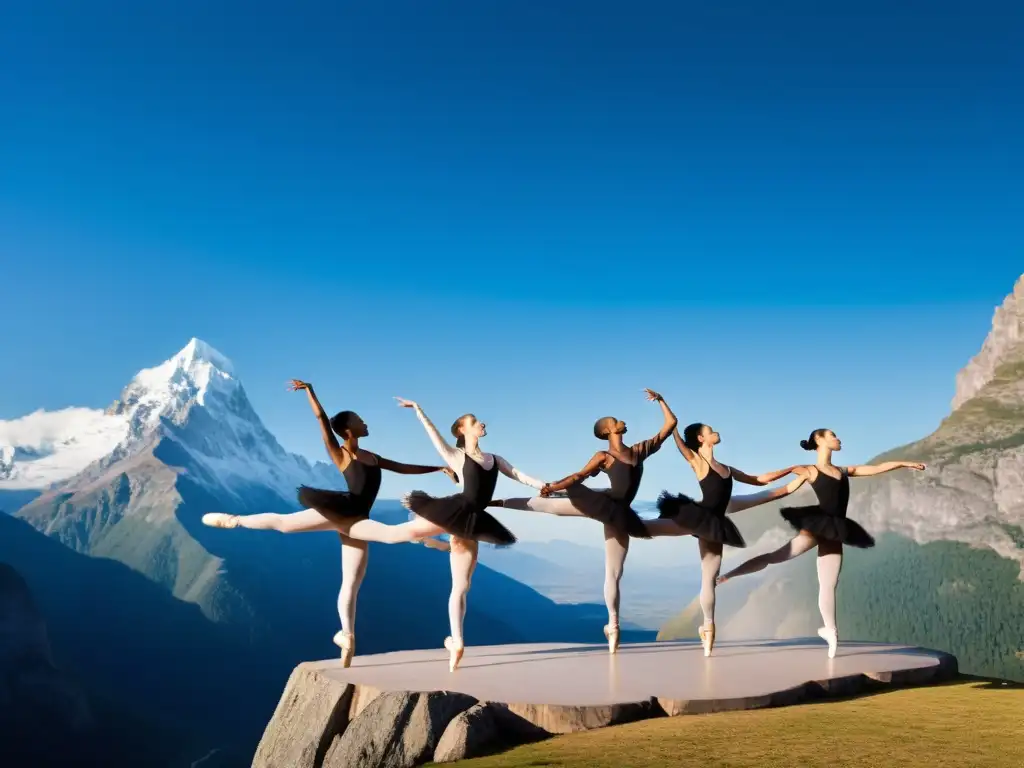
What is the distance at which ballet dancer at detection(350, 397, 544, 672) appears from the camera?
400 inches

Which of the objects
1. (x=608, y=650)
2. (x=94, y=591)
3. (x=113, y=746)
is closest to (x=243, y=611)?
(x=94, y=591)

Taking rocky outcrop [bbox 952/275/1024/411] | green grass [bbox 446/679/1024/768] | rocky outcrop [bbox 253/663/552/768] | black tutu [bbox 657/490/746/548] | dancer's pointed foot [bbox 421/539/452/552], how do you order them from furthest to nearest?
rocky outcrop [bbox 952/275/1024/411] < black tutu [bbox 657/490/746/548] < dancer's pointed foot [bbox 421/539/452/552] < rocky outcrop [bbox 253/663/552/768] < green grass [bbox 446/679/1024/768]

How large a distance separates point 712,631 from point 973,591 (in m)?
110

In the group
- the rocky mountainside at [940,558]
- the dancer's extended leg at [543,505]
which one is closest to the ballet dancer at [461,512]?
the dancer's extended leg at [543,505]

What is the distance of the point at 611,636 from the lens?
12250 millimetres

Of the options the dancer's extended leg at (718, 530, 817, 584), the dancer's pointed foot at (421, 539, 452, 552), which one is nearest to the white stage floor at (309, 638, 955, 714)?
the dancer's extended leg at (718, 530, 817, 584)

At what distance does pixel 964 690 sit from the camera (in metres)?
10.9

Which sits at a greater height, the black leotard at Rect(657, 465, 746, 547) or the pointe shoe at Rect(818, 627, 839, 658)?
the black leotard at Rect(657, 465, 746, 547)

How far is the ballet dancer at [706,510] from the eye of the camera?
11.9 m

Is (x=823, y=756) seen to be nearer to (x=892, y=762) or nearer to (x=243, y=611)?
(x=892, y=762)

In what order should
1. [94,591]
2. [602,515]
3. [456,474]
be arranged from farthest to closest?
[94,591]
[602,515]
[456,474]

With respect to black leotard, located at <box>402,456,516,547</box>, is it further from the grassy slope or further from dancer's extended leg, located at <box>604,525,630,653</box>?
the grassy slope

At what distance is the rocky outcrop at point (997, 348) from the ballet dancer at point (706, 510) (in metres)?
166

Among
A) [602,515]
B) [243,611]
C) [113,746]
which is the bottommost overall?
[113,746]
